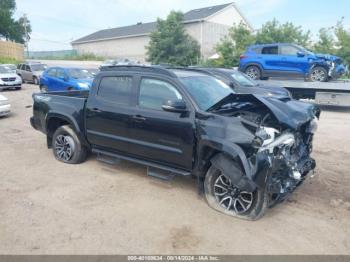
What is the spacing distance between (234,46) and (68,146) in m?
24.8

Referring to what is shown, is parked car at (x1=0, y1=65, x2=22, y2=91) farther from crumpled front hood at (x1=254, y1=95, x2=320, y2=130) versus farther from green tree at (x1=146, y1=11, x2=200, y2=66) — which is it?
crumpled front hood at (x1=254, y1=95, x2=320, y2=130)

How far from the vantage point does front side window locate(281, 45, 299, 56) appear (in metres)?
12.7

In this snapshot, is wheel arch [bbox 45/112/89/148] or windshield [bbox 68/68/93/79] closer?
wheel arch [bbox 45/112/89/148]

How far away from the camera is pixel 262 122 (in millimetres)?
4105

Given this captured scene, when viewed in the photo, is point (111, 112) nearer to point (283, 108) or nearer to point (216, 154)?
point (216, 154)

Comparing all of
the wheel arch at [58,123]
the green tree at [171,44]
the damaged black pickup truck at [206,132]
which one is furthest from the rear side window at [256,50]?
the green tree at [171,44]

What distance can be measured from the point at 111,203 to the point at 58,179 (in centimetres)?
137

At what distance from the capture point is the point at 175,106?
4395mm

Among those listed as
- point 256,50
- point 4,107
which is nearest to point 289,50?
point 256,50

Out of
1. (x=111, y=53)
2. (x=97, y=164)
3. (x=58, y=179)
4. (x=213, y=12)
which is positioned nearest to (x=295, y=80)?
(x=97, y=164)

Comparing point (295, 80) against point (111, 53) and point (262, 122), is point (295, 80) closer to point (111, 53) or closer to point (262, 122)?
point (262, 122)

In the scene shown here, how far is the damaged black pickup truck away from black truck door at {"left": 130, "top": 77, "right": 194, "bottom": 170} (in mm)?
14

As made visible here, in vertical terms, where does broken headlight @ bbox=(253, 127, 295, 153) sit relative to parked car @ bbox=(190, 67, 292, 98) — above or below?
below

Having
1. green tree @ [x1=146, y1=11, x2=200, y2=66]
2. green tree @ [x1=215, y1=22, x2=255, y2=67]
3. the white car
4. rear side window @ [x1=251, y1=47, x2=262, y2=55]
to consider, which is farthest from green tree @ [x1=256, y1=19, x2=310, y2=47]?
the white car
